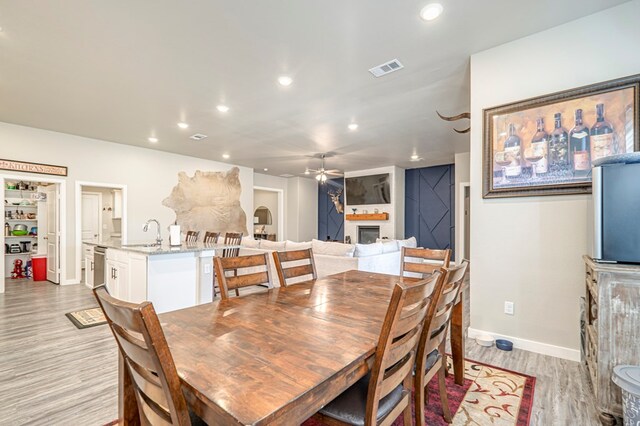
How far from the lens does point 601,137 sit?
229cm

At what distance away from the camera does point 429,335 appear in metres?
1.45

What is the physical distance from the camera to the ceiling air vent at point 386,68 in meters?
3.01

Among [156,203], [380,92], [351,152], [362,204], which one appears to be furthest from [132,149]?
[362,204]

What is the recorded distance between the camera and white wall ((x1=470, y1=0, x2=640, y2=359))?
232 centimetres

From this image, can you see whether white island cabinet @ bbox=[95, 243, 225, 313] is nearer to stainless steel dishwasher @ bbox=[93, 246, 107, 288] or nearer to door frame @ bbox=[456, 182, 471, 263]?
stainless steel dishwasher @ bbox=[93, 246, 107, 288]

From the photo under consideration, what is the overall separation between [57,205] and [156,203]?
172cm

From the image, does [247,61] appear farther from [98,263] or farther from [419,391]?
[98,263]

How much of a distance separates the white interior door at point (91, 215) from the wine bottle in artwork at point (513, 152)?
9.07 m

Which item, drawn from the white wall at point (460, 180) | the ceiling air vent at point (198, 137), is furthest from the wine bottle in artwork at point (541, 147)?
the ceiling air vent at point (198, 137)

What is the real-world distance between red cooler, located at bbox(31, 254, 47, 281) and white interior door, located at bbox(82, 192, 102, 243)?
153cm

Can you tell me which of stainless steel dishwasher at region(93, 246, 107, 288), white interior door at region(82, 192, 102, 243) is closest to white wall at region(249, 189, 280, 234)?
white interior door at region(82, 192, 102, 243)

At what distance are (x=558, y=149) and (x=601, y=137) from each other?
0.27 metres

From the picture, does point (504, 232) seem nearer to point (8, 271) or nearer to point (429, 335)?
point (429, 335)

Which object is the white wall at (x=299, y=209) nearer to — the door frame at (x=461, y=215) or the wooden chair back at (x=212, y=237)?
the wooden chair back at (x=212, y=237)
